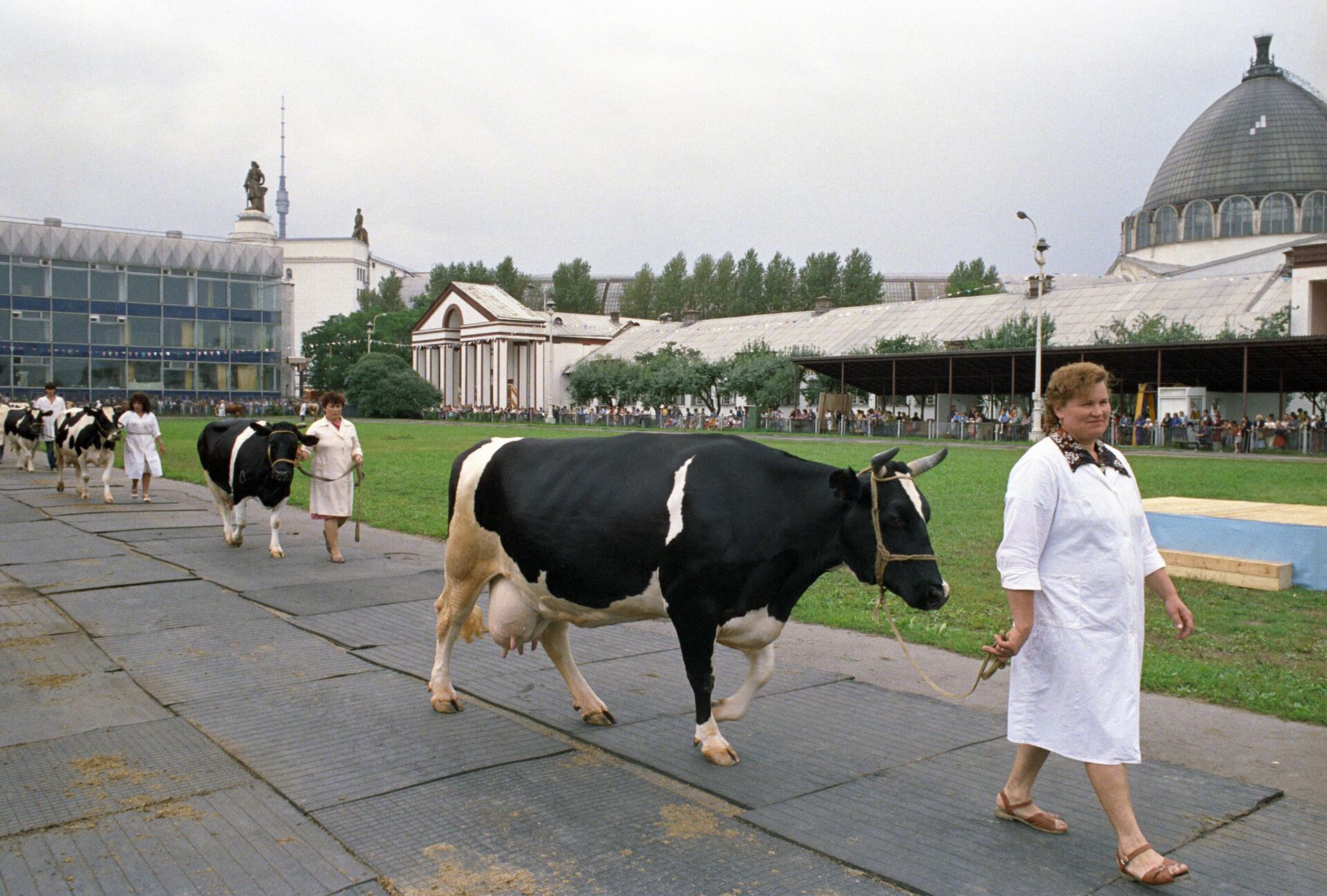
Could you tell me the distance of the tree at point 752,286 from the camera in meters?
109

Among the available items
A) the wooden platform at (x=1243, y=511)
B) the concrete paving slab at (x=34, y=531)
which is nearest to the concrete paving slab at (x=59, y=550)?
the concrete paving slab at (x=34, y=531)

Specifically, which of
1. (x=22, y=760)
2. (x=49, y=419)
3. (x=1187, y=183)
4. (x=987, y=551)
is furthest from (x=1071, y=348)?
(x=1187, y=183)

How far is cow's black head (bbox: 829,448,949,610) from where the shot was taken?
203 inches

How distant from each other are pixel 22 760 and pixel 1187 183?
100 m

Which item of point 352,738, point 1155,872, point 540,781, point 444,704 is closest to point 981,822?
point 1155,872

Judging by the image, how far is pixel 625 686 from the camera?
7.30 meters

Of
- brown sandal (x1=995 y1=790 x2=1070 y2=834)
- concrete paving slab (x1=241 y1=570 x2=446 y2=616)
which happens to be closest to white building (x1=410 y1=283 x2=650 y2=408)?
concrete paving slab (x1=241 y1=570 x2=446 y2=616)

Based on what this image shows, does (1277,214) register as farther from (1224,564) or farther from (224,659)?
(224,659)

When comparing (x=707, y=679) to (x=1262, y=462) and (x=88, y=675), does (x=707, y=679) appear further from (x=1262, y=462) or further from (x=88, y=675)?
(x=1262, y=462)

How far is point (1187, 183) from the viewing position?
294 feet

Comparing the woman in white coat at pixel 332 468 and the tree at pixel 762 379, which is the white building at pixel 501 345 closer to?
the tree at pixel 762 379

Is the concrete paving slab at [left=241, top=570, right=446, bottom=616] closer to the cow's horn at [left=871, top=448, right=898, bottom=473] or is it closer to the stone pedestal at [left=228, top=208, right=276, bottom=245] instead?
the cow's horn at [left=871, top=448, right=898, bottom=473]

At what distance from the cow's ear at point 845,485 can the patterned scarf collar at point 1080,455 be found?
108cm

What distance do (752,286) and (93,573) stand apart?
3960 inches
